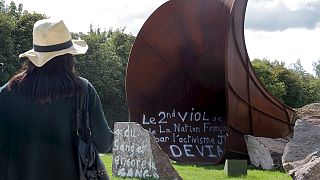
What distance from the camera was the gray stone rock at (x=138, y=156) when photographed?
28.2 feet

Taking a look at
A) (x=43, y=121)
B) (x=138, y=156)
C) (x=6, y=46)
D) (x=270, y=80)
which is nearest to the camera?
(x=43, y=121)

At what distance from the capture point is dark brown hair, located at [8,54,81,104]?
243 cm

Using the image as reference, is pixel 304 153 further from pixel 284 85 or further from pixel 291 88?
pixel 291 88

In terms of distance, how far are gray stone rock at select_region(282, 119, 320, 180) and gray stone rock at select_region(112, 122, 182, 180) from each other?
2.31 meters

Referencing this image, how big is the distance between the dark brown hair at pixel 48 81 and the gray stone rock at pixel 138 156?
6032 mm

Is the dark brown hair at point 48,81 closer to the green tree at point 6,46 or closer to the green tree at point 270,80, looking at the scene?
the green tree at point 6,46

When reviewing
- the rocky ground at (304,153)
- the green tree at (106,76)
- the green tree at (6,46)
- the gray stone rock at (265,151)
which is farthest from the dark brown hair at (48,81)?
the green tree at (106,76)

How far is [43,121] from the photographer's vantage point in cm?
243

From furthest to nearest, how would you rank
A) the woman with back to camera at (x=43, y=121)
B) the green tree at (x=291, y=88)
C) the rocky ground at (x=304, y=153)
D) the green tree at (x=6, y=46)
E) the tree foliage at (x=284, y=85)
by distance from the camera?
1. the green tree at (x=291, y=88)
2. the tree foliage at (x=284, y=85)
3. the green tree at (x=6, y=46)
4. the rocky ground at (x=304, y=153)
5. the woman with back to camera at (x=43, y=121)

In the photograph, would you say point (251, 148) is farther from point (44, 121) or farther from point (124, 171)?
point (44, 121)

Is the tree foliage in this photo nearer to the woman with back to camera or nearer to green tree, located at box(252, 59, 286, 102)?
green tree, located at box(252, 59, 286, 102)

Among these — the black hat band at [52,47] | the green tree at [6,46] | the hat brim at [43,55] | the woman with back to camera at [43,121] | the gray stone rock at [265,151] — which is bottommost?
the gray stone rock at [265,151]

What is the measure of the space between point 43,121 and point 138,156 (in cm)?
668

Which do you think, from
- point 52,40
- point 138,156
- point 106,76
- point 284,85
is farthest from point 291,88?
point 52,40
